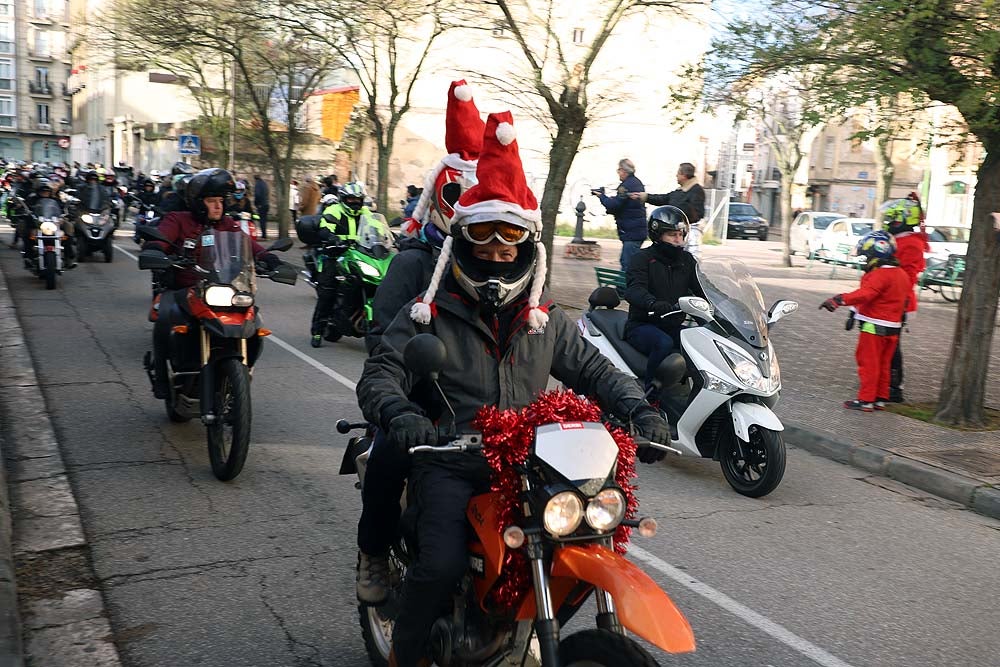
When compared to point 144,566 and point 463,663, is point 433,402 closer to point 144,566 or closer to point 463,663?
point 463,663

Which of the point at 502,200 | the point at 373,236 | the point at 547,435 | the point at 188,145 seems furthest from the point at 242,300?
the point at 188,145

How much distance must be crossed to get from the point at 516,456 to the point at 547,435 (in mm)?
190

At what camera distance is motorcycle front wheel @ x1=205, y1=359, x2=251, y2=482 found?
608 centimetres

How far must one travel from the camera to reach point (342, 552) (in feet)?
17.1

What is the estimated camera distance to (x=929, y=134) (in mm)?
9258

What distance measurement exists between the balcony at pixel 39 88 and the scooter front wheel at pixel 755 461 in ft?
396

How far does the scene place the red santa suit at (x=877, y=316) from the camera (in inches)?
369

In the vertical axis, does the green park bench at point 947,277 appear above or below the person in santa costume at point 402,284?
below

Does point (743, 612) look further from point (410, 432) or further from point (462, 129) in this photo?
point (462, 129)

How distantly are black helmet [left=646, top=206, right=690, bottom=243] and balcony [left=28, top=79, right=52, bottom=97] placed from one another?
120 meters

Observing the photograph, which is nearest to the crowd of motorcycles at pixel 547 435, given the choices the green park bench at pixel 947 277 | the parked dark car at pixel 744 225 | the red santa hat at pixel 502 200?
the red santa hat at pixel 502 200

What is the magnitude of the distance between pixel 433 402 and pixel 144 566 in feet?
7.29

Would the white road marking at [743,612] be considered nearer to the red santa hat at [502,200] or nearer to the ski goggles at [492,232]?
the red santa hat at [502,200]

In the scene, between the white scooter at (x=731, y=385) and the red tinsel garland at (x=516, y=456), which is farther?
the white scooter at (x=731, y=385)
